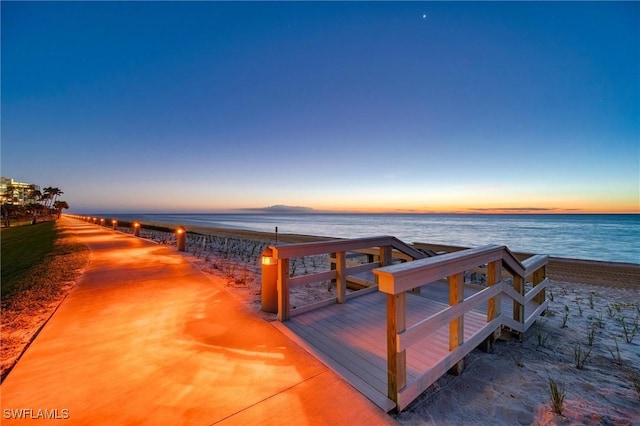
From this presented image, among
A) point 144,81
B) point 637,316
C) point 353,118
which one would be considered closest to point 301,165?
point 353,118

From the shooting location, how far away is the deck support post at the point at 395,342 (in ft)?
6.33

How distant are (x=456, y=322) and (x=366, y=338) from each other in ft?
3.74

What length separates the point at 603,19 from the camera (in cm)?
880

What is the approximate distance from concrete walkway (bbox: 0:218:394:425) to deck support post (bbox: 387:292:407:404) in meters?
0.22

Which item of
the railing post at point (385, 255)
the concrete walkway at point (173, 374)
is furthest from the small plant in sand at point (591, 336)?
the concrete walkway at point (173, 374)

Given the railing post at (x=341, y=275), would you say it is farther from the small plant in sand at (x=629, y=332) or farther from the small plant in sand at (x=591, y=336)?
the small plant in sand at (x=629, y=332)

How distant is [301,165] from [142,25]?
17.3m

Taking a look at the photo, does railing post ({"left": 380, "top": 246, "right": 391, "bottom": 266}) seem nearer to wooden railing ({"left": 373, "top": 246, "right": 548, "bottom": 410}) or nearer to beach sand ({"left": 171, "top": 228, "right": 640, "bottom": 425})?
beach sand ({"left": 171, "top": 228, "right": 640, "bottom": 425})

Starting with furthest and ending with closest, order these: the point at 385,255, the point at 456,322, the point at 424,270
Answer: the point at 385,255, the point at 456,322, the point at 424,270

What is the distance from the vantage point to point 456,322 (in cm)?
259

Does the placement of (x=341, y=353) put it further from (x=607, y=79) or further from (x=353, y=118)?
(x=607, y=79)

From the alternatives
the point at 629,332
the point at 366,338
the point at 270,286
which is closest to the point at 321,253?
the point at 270,286

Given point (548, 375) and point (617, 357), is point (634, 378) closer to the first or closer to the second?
point (617, 357)

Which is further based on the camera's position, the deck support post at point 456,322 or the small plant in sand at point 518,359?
the small plant in sand at point 518,359
